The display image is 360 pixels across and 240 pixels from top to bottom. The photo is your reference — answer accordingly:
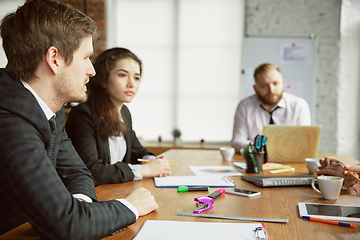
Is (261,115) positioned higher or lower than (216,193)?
higher

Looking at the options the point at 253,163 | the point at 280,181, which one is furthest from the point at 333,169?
the point at 253,163

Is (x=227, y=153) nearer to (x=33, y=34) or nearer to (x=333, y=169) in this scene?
(x=333, y=169)

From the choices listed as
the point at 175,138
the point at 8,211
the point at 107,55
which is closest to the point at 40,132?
the point at 8,211

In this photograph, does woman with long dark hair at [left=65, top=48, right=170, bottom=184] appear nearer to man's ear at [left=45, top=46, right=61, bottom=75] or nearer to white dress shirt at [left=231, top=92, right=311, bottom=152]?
man's ear at [left=45, top=46, right=61, bottom=75]

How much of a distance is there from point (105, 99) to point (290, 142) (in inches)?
44.8

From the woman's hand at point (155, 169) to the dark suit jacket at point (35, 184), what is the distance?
640 mm

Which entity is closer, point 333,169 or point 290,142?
point 333,169

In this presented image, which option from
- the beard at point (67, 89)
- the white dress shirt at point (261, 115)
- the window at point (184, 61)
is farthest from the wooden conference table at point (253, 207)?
the window at point (184, 61)

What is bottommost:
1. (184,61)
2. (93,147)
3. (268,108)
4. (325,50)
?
(93,147)

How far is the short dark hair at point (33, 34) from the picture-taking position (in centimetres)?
86

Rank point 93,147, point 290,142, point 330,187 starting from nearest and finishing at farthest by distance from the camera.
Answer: point 330,187 < point 93,147 < point 290,142

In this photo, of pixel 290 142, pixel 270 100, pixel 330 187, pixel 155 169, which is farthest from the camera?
pixel 270 100

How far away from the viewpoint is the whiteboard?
169 inches

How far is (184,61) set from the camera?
481cm
